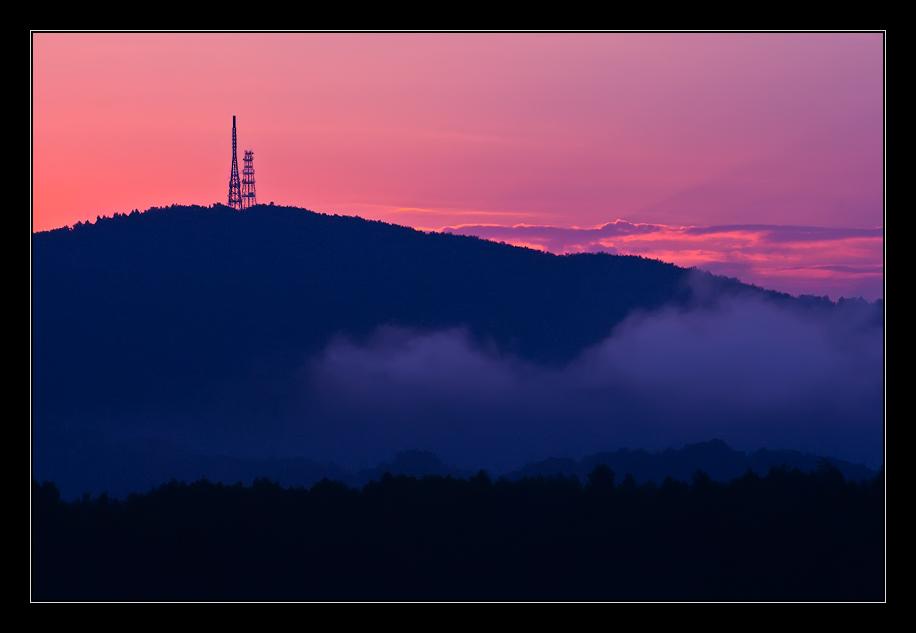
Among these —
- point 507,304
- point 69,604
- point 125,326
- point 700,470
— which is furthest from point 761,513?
point 125,326

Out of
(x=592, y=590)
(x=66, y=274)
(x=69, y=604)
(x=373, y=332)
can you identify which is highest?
(x=66, y=274)

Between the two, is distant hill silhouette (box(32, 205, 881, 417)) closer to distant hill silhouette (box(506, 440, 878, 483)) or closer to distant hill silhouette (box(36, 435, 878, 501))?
distant hill silhouette (box(36, 435, 878, 501))

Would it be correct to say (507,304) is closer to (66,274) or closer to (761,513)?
(761,513)

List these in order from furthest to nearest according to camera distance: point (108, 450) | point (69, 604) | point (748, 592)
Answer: point (108, 450), point (748, 592), point (69, 604)

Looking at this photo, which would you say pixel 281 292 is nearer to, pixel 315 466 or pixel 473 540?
pixel 315 466

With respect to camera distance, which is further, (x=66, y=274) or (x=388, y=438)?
(x=66, y=274)

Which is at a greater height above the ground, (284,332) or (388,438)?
(284,332)
